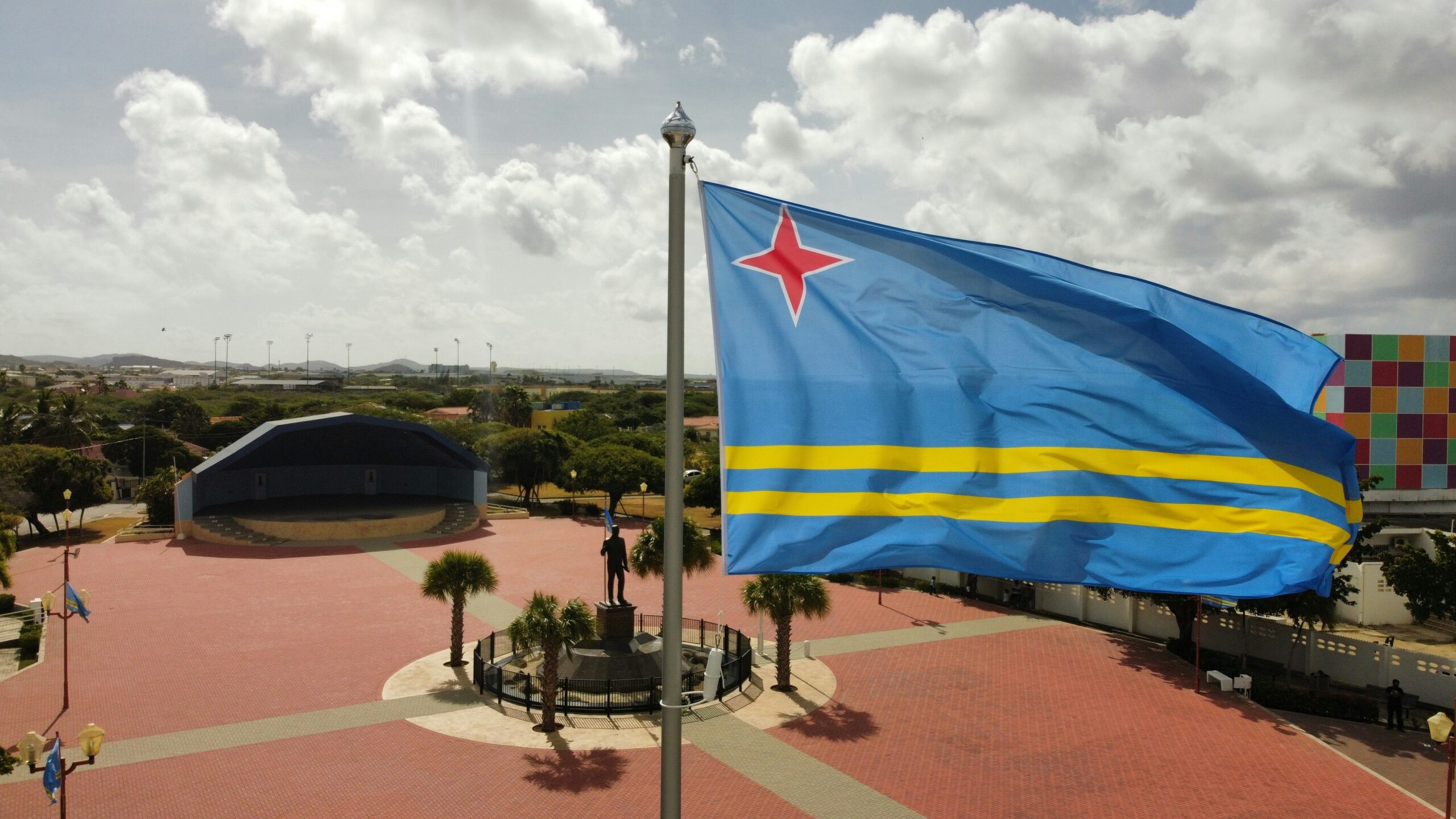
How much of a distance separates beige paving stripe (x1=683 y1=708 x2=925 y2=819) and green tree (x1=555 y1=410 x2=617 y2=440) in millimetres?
59765

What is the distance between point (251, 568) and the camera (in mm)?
38406

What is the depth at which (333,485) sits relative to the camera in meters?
61.5

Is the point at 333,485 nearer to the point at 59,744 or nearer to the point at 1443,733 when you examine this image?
the point at 59,744

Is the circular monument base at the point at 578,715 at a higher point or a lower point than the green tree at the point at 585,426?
lower

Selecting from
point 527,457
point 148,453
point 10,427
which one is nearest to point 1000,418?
point 527,457

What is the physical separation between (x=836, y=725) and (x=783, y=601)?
3.37 metres

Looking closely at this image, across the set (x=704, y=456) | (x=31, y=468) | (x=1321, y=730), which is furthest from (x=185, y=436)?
(x=1321, y=730)

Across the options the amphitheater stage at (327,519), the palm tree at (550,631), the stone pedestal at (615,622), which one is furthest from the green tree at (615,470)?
the palm tree at (550,631)

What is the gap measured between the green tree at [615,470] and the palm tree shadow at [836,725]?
105 ft

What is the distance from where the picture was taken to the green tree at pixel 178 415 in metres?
101

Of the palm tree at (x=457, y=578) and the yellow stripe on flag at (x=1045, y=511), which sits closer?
the yellow stripe on flag at (x=1045, y=511)

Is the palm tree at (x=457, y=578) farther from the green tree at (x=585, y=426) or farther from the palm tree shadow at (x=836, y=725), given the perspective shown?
the green tree at (x=585, y=426)

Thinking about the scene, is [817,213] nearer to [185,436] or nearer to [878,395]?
[878,395]

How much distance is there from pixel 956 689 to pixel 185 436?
305ft
